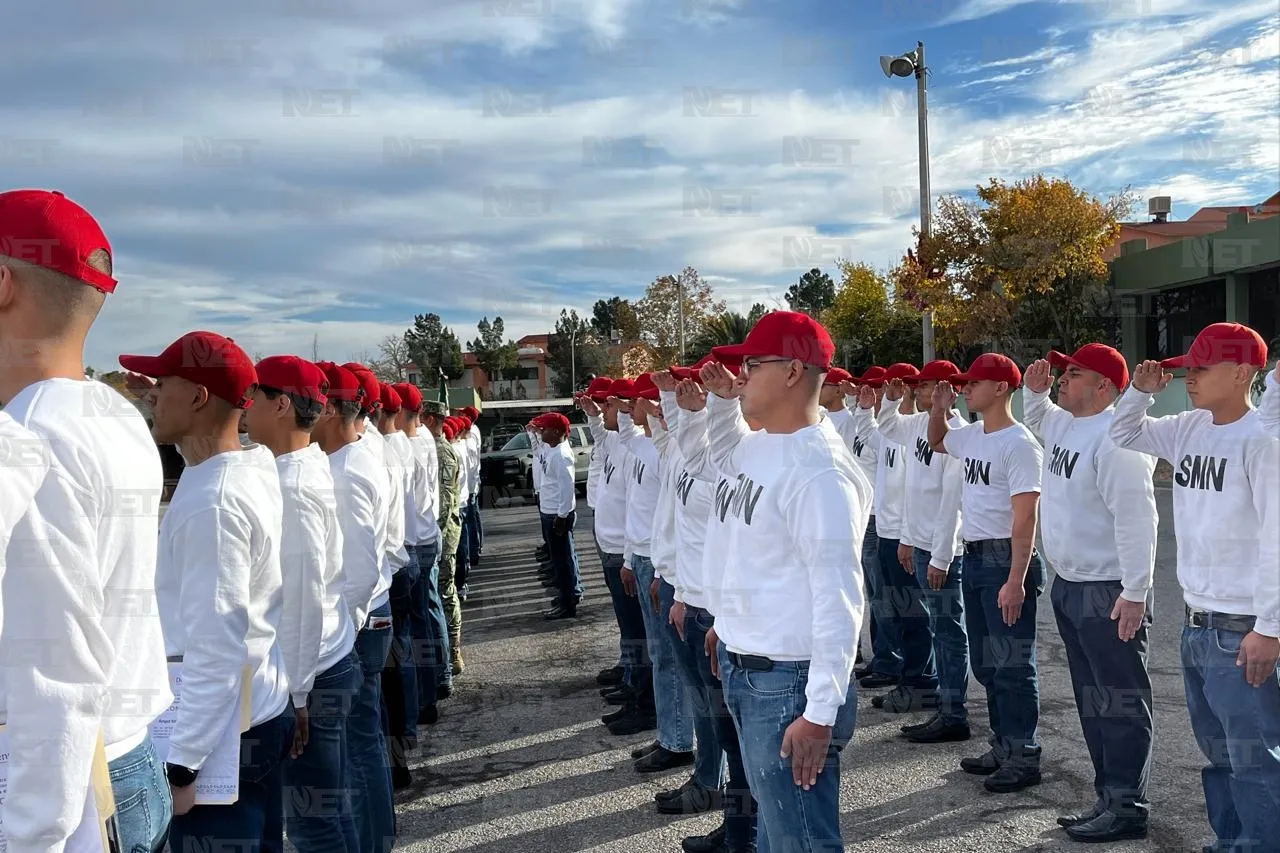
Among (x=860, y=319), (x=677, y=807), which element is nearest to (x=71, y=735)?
(x=677, y=807)

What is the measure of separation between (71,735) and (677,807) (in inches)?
145

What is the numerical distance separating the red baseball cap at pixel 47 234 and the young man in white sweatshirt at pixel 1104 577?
4.26 metres

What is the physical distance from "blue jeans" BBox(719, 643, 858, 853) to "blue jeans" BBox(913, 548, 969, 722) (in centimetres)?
299

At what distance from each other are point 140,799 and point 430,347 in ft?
210

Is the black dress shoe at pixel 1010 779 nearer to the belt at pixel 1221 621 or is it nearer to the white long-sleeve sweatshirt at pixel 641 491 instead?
the belt at pixel 1221 621

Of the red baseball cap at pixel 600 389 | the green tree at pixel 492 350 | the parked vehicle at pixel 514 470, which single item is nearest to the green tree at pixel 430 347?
the green tree at pixel 492 350

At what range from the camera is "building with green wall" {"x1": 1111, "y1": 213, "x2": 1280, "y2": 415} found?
2562 cm

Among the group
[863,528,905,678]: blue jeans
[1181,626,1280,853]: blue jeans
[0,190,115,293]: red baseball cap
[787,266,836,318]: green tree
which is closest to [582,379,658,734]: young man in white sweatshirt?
[863,528,905,678]: blue jeans

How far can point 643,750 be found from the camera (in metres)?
5.77

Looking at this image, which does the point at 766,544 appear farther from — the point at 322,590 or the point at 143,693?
the point at 143,693

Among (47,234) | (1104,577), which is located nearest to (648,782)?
(1104,577)

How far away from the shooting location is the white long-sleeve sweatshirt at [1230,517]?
3.43 m

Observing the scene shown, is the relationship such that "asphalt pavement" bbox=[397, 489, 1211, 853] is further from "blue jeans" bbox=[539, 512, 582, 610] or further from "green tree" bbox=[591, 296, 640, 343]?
"green tree" bbox=[591, 296, 640, 343]

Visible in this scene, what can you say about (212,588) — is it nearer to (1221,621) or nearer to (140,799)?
(140,799)
